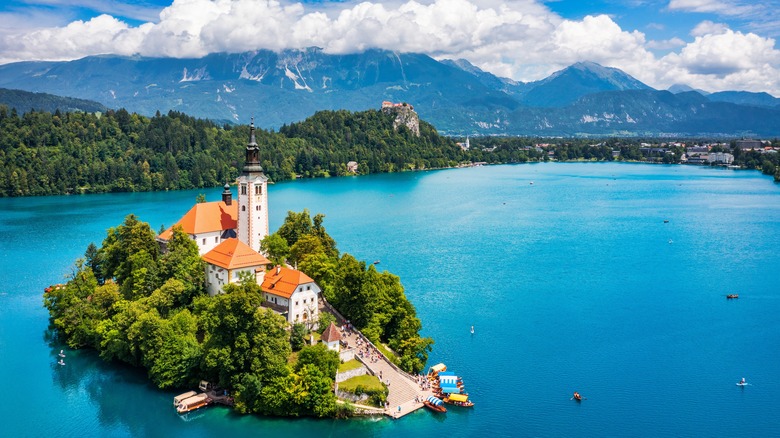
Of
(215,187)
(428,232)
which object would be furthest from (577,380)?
(215,187)

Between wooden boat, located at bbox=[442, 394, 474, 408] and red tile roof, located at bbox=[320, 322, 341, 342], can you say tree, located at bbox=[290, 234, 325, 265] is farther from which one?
wooden boat, located at bbox=[442, 394, 474, 408]

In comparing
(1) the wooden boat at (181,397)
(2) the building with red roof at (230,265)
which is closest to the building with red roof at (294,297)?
(2) the building with red roof at (230,265)

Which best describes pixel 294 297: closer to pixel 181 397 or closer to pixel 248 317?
pixel 248 317

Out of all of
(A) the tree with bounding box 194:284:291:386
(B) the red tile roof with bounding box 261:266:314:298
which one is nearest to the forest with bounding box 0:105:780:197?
(B) the red tile roof with bounding box 261:266:314:298

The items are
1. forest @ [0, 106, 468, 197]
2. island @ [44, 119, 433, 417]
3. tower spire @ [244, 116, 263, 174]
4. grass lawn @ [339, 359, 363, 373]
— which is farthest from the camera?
forest @ [0, 106, 468, 197]

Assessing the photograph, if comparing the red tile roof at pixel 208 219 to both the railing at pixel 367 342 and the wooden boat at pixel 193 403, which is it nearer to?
the railing at pixel 367 342
